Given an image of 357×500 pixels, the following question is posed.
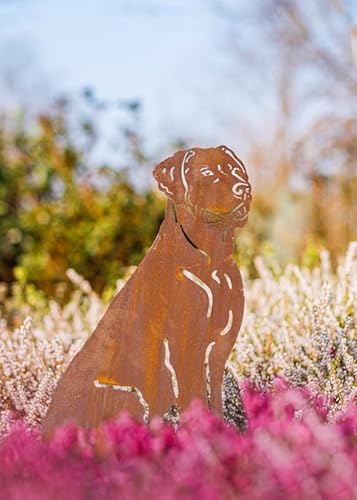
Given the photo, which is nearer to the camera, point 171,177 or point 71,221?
point 171,177

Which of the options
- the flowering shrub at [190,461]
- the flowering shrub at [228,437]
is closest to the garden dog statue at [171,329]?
the flowering shrub at [228,437]

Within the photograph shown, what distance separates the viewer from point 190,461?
203 cm

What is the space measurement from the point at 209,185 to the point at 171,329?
52 centimetres

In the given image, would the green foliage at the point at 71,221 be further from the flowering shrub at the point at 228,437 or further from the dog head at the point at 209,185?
the dog head at the point at 209,185

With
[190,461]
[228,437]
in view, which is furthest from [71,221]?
[190,461]

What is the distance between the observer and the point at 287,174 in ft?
44.1

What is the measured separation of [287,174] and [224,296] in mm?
10628

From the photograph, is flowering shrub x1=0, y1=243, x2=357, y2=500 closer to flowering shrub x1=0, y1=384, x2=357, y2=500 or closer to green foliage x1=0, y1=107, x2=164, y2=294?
flowering shrub x1=0, y1=384, x2=357, y2=500

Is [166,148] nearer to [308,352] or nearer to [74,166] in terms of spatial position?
[74,166]

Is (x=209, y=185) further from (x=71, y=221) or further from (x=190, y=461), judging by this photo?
(x=71, y=221)

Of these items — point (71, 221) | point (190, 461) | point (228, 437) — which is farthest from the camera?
point (71, 221)

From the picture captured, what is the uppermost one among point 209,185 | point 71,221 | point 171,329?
point 209,185

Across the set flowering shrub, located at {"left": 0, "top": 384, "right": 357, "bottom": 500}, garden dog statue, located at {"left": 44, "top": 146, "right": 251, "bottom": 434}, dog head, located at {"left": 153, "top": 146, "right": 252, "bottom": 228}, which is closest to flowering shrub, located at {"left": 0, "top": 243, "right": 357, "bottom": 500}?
flowering shrub, located at {"left": 0, "top": 384, "right": 357, "bottom": 500}

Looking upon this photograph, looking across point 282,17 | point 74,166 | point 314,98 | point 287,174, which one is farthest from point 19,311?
point 287,174
